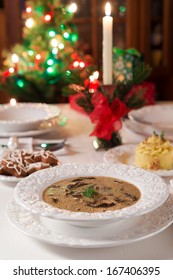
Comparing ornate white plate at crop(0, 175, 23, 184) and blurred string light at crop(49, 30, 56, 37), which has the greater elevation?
blurred string light at crop(49, 30, 56, 37)

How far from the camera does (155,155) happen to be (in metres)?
1.34

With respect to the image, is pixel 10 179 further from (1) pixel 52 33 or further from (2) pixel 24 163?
(1) pixel 52 33

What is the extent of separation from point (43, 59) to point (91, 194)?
69.3 inches

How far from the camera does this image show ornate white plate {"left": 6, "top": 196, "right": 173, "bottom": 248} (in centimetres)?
96

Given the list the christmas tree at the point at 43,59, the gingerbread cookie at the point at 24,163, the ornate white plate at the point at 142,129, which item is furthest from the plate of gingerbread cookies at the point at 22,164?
the christmas tree at the point at 43,59

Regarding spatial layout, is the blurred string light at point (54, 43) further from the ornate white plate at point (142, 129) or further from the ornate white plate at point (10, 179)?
the ornate white plate at point (10, 179)

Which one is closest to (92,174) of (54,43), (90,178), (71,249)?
(90,178)

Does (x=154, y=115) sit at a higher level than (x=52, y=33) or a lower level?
lower

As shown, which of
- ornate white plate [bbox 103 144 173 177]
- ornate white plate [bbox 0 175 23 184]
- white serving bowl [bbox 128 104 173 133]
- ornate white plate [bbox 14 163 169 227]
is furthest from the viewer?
white serving bowl [bbox 128 104 173 133]

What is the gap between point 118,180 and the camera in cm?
116

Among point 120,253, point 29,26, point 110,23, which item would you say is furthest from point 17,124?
point 29,26

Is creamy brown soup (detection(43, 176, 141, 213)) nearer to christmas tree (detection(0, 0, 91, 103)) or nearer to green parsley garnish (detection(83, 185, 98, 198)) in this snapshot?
green parsley garnish (detection(83, 185, 98, 198))

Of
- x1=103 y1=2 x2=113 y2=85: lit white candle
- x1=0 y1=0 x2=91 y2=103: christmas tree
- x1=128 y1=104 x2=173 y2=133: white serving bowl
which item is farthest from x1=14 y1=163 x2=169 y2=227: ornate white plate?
x1=0 y1=0 x2=91 y2=103: christmas tree

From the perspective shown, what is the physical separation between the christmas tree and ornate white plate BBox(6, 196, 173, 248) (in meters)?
1.67
